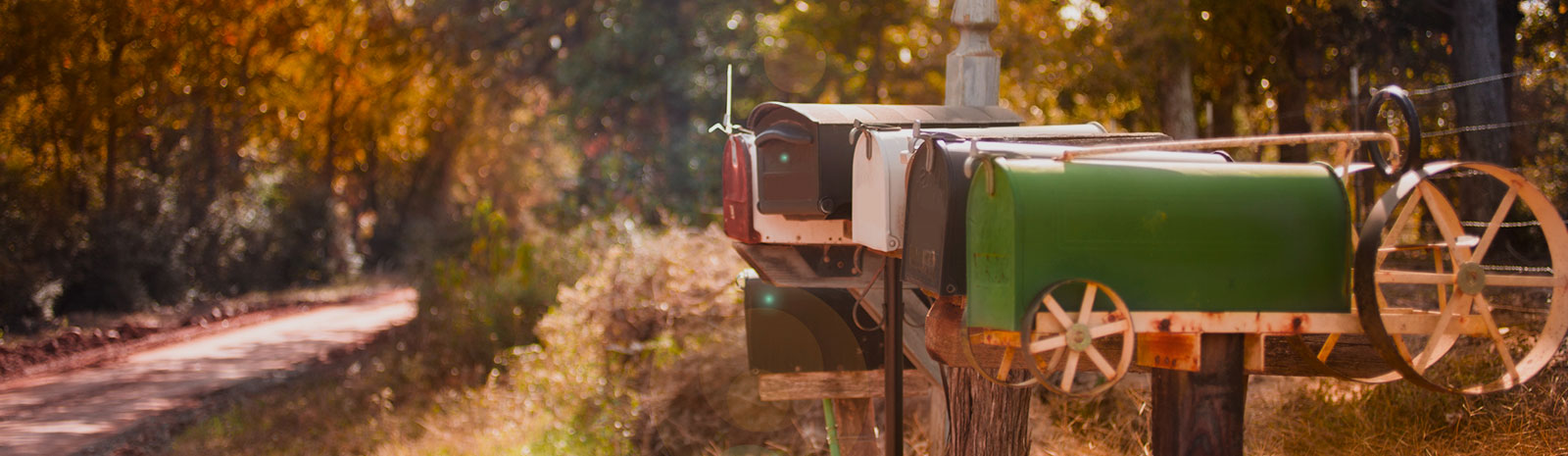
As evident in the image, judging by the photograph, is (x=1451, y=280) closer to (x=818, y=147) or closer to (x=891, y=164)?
(x=891, y=164)

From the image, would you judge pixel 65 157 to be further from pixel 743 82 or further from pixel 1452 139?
pixel 1452 139

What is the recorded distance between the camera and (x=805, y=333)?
395 cm

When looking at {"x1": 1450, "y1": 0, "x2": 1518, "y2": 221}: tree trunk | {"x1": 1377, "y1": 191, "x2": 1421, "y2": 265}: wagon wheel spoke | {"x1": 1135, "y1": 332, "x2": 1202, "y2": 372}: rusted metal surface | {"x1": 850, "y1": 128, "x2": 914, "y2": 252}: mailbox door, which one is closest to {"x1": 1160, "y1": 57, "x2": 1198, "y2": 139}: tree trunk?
{"x1": 1450, "y1": 0, "x2": 1518, "y2": 221}: tree trunk

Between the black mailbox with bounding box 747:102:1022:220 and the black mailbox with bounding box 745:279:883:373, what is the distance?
75 cm

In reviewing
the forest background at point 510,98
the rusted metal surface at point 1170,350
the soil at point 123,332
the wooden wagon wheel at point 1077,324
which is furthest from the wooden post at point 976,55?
the soil at point 123,332

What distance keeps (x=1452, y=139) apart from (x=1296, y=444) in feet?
12.7

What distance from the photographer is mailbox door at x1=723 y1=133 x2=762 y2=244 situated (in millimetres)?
3391

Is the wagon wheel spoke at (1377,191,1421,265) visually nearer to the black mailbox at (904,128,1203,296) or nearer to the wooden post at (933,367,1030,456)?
the black mailbox at (904,128,1203,296)

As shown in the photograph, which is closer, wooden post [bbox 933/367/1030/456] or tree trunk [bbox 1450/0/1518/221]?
wooden post [bbox 933/367/1030/456]

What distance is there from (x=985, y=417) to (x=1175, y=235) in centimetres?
161

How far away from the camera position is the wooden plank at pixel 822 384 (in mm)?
3938

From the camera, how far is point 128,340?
10383 millimetres

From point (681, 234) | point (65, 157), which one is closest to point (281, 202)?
point (65, 157)

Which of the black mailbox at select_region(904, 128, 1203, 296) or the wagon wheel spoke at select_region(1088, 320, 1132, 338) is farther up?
the black mailbox at select_region(904, 128, 1203, 296)
